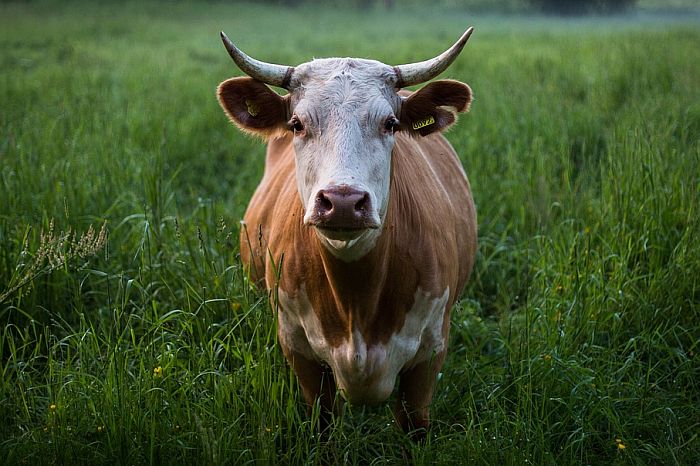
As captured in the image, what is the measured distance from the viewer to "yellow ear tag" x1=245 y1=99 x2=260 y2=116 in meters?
3.02

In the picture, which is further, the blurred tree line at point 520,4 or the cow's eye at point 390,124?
the blurred tree line at point 520,4

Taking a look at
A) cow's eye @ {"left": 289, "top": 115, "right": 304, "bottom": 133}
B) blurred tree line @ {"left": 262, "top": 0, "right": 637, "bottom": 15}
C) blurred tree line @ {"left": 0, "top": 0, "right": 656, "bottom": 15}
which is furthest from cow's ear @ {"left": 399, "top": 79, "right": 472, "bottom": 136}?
blurred tree line @ {"left": 262, "top": 0, "right": 637, "bottom": 15}

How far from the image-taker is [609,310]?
373 cm

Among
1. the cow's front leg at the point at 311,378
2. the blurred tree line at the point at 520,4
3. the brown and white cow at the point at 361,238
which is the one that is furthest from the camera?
the blurred tree line at the point at 520,4

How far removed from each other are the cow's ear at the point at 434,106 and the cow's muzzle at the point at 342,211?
0.72 metres

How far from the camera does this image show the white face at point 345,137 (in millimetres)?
2379

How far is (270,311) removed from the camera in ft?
9.95

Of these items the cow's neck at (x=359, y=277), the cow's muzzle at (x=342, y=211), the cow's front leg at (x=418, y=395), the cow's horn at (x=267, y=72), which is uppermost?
the cow's horn at (x=267, y=72)

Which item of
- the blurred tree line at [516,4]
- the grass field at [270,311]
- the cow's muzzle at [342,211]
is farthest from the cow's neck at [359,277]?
the blurred tree line at [516,4]

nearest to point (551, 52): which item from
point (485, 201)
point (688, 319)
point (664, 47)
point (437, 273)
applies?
point (664, 47)

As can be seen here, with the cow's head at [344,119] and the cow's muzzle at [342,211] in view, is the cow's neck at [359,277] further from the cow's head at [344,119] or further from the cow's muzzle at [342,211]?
the cow's muzzle at [342,211]

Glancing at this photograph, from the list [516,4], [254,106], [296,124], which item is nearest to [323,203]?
[296,124]

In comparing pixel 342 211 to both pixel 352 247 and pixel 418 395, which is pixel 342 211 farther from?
pixel 418 395

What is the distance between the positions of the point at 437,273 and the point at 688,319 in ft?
5.14
